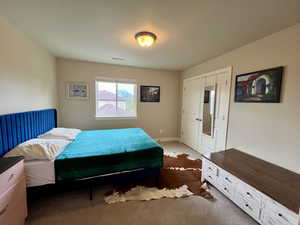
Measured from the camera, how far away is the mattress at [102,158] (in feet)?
5.52

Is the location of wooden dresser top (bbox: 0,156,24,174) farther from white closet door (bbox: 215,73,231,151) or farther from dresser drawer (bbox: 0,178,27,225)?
white closet door (bbox: 215,73,231,151)

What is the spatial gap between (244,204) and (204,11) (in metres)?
2.35

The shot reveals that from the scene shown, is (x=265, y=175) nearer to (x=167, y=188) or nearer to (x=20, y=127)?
(x=167, y=188)

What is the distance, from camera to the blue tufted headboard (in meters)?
1.63

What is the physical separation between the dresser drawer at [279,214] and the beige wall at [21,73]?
3.30 meters

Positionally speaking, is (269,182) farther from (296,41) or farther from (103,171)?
(103,171)

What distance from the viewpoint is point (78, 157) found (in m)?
1.74

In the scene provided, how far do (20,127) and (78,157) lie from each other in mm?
1040

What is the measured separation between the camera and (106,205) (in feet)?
5.66

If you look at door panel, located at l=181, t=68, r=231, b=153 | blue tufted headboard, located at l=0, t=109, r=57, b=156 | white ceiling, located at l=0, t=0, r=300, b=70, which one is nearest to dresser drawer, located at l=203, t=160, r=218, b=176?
door panel, located at l=181, t=68, r=231, b=153

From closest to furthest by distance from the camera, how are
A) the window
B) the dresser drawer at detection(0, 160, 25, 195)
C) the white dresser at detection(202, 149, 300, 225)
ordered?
the dresser drawer at detection(0, 160, 25, 195) < the white dresser at detection(202, 149, 300, 225) < the window

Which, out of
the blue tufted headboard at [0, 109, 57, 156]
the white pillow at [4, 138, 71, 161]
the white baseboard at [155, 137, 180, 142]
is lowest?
the white baseboard at [155, 137, 180, 142]

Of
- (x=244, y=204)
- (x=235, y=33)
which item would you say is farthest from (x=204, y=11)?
(x=244, y=204)

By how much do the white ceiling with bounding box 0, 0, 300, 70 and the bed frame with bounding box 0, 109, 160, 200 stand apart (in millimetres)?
1336
